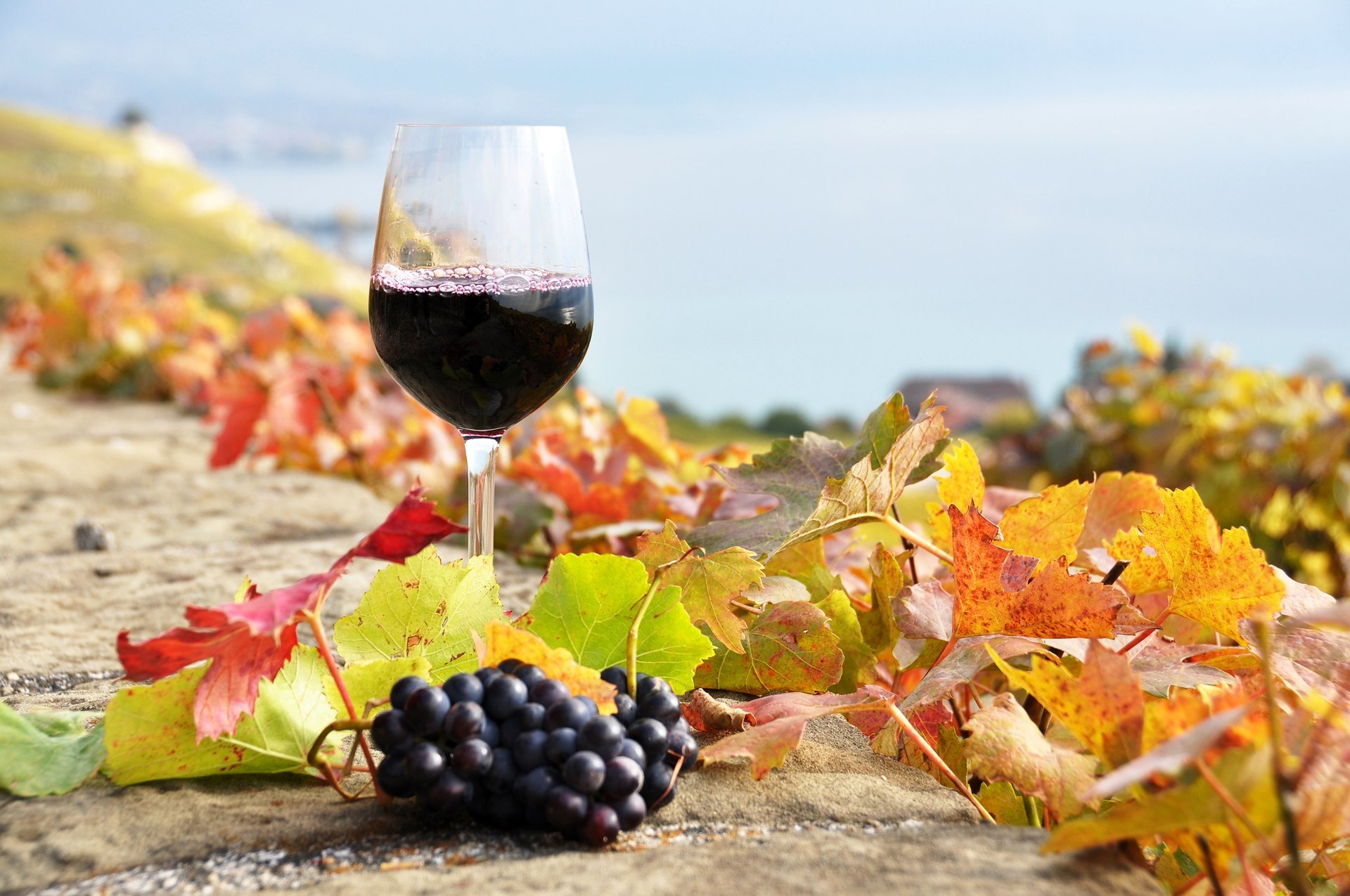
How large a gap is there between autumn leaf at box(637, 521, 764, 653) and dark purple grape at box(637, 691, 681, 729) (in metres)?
0.13

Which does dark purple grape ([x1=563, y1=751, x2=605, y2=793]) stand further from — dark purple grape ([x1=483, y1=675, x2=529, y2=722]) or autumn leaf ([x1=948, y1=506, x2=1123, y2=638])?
autumn leaf ([x1=948, y1=506, x2=1123, y2=638])

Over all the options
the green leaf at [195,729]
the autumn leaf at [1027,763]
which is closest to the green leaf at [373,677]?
the green leaf at [195,729]

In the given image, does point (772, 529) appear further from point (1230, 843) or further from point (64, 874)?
point (64, 874)

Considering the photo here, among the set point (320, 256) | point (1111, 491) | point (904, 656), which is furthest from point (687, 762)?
point (320, 256)

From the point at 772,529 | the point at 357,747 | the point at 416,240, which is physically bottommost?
the point at 357,747

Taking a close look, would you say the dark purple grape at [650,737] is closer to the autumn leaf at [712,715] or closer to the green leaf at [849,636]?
the autumn leaf at [712,715]

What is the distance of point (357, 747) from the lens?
1.12 meters

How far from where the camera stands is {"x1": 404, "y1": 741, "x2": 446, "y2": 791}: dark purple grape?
33.8 inches

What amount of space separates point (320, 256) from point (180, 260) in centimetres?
A: 386

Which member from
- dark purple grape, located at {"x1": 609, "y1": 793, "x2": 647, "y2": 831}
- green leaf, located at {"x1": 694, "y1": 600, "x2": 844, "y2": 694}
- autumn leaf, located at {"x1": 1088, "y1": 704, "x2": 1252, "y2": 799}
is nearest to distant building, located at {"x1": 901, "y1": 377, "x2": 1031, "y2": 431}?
green leaf, located at {"x1": 694, "y1": 600, "x2": 844, "y2": 694}

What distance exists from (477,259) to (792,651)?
0.57 m

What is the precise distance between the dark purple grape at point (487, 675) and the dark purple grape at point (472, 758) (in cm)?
5

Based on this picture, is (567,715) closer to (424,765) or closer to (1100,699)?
(424,765)

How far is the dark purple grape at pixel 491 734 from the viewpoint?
2.85ft
